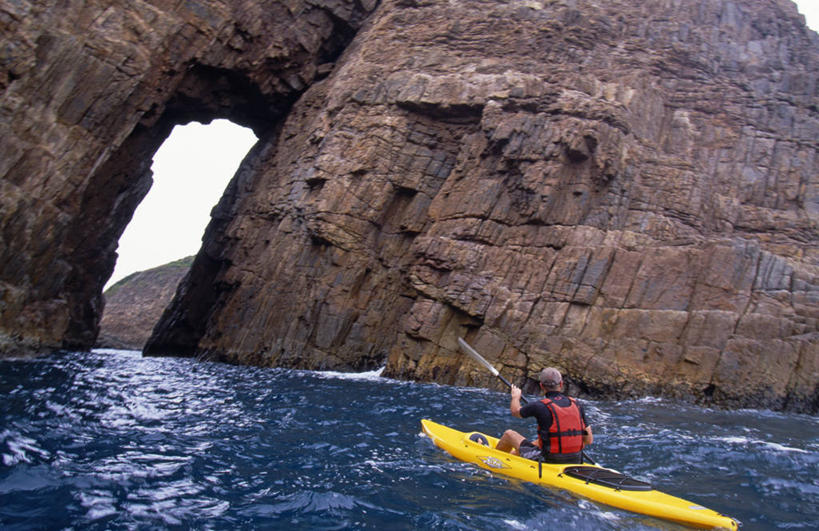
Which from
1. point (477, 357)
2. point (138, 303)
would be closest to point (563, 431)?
point (477, 357)

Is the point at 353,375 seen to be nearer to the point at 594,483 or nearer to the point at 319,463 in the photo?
the point at 319,463

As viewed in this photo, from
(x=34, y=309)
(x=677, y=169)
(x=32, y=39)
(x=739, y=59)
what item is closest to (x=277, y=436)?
(x=34, y=309)

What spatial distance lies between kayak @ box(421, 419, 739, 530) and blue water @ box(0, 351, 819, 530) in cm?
17

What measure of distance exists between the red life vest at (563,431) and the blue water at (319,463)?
731mm

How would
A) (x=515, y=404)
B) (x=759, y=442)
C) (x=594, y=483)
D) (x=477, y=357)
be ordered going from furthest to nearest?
1. (x=477, y=357)
2. (x=759, y=442)
3. (x=515, y=404)
4. (x=594, y=483)

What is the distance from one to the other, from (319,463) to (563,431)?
358 centimetres

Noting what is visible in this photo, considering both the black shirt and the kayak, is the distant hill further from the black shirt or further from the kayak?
the black shirt

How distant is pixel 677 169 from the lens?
2383cm

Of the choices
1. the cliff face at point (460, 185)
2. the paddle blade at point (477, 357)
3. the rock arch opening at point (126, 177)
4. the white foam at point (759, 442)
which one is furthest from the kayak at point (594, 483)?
the rock arch opening at point (126, 177)

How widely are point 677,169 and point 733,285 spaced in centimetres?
698

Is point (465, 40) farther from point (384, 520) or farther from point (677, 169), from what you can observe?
point (384, 520)

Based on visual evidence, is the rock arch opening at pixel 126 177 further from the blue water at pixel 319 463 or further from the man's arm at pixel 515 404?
the man's arm at pixel 515 404

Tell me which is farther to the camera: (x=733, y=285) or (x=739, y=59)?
(x=739, y=59)

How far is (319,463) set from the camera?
8.14m
